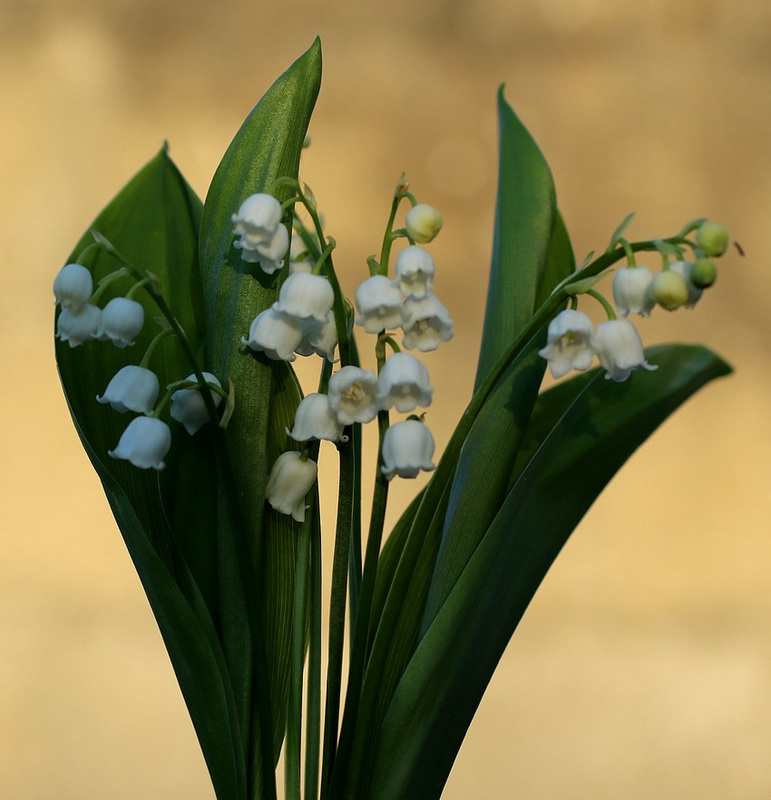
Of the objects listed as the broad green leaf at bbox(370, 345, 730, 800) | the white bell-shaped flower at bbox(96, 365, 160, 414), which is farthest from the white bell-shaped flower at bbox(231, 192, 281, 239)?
the broad green leaf at bbox(370, 345, 730, 800)

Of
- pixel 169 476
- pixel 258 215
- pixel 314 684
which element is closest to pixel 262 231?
pixel 258 215

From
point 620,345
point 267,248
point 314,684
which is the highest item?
point 267,248

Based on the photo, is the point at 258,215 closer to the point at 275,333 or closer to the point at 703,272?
the point at 275,333

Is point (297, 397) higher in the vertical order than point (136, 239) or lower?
lower

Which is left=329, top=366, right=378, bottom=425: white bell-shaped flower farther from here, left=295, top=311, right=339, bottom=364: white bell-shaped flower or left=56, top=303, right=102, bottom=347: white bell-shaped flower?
left=56, top=303, right=102, bottom=347: white bell-shaped flower

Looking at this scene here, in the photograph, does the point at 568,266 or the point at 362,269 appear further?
the point at 362,269

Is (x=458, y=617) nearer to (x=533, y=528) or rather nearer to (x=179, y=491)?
(x=533, y=528)

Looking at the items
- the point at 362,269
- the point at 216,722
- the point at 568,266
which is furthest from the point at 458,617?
the point at 362,269
